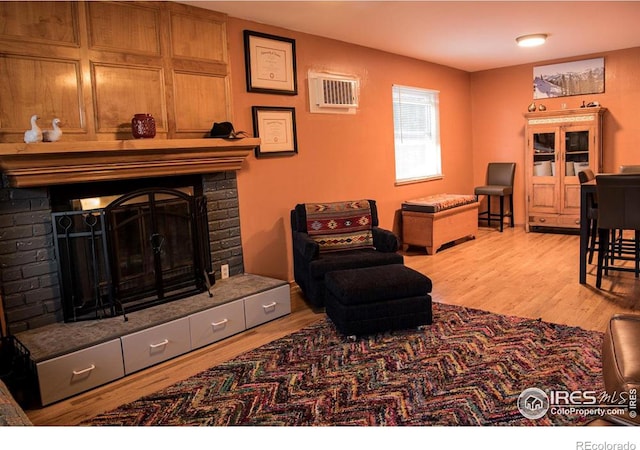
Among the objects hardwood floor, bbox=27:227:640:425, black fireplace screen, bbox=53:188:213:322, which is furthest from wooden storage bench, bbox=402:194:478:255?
black fireplace screen, bbox=53:188:213:322

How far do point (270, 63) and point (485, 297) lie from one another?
268cm

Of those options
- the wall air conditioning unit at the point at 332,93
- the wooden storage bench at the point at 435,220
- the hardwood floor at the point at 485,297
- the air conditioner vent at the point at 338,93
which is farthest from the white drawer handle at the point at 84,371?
the wooden storage bench at the point at 435,220

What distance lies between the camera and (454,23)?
4.59 meters

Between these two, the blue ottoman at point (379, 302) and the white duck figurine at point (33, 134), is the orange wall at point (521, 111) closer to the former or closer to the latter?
the blue ottoman at point (379, 302)

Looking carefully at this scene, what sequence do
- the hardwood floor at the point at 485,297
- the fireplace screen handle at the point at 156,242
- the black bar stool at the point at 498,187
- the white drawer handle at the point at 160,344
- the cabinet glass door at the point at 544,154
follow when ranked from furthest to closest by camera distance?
1. the black bar stool at the point at 498,187
2. the cabinet glass door at the point at 544,154
3. the fireplace screen handle at the point at 156,242
4. the white drawer handle at the point at 160,344
5. the hardwood floor at the point at 485,297

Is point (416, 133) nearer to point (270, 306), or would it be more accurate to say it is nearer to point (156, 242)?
point (270, 306)

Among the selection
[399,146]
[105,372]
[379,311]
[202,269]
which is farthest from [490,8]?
[105,372]

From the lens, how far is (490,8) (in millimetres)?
4168

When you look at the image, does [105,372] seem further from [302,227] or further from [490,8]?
[490,8]

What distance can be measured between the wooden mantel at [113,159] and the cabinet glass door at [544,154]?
4.50 metres

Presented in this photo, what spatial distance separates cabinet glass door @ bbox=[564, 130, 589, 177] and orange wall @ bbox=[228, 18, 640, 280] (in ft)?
1.19

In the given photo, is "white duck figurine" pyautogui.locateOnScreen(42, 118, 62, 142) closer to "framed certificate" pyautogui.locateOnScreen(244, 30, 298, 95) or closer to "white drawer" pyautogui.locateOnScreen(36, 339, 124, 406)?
"white drawer" pyautogui.locateOnScreen(36, 339, 124, 406)

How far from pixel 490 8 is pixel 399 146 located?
2.25 metres

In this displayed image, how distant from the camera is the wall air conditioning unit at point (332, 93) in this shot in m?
4.83
